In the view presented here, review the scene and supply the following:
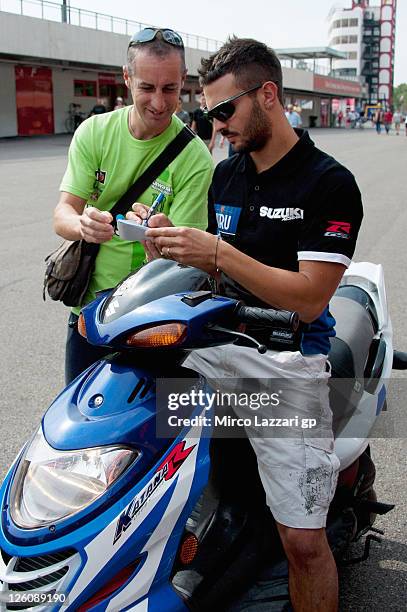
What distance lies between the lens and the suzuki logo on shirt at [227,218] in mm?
2359

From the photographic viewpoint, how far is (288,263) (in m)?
2.26

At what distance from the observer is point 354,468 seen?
274 centimetres

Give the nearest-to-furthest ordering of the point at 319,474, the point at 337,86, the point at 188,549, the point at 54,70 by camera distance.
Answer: the point at 188,549 → the point at 319,474 → the point at 54,70 → the point at 337,86

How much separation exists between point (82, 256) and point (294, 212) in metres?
0.93

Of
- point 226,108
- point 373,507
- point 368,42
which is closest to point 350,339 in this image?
point 373,507

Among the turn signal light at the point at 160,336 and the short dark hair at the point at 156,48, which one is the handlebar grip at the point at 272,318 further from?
the short dark hair at the point at 156,48

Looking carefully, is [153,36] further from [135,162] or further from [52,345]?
[52,345]

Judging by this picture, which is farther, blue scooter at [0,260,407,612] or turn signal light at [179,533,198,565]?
turn signal light at [179,533,198,565]

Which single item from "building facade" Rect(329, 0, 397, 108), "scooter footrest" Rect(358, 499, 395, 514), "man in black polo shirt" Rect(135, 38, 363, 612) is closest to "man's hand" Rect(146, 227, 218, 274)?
"man in black polo shirt" Rect(135, 38, 363, 612)

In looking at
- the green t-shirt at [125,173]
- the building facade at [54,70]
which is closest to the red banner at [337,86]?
the building facade at [54,70]

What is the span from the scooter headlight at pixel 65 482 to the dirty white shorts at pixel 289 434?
56 centimetres

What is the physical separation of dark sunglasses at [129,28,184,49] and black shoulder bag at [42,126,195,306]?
1.13ft

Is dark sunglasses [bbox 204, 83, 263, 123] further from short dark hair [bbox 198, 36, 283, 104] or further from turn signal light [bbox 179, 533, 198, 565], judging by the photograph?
turn signal light [bbox 179, 533, 198, 565]

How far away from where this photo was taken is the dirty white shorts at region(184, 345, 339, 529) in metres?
2.15
